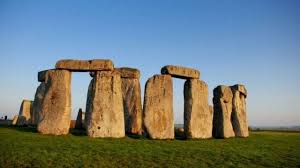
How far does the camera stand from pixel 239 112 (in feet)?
60.5

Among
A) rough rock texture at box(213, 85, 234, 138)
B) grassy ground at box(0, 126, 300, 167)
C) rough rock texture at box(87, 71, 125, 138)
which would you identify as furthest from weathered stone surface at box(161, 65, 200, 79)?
grassy ground at box(0, 126, 300, 167)

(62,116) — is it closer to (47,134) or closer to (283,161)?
(47,134)

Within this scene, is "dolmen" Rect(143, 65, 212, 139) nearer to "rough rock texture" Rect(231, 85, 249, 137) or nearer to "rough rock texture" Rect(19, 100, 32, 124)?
"rough rock texture" Rect(231, 85, 249, 137)

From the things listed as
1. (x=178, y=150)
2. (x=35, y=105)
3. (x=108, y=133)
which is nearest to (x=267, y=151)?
(x=178, y=150)

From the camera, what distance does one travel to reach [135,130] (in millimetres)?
16500

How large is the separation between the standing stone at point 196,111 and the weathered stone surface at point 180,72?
11.9 inches

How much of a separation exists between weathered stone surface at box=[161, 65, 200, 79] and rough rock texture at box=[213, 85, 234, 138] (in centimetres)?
235

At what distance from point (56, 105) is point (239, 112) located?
10828 millimetres

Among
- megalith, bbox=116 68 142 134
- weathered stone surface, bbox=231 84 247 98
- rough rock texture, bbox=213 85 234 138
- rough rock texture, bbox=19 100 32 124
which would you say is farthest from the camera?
rough rock texture, bbox=19 100 32 124

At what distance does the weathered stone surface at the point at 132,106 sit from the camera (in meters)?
16.7

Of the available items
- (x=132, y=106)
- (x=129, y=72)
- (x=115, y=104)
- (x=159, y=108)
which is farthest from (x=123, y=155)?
(x=129, y=72)

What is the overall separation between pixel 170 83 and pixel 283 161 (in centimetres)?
647

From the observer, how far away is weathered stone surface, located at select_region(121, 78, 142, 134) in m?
16.7

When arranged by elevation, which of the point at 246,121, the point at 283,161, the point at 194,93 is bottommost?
the point at 283,161
